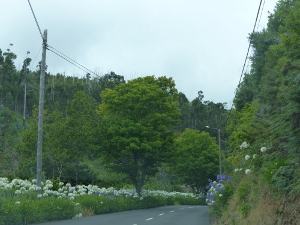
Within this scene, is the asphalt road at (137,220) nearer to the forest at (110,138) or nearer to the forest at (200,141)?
the forest at (200,141)

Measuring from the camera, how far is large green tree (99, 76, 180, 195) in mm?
40094

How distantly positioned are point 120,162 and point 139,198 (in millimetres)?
4005

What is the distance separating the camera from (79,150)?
1571 inches

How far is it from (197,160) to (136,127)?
30.1m

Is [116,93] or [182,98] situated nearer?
[116,93]

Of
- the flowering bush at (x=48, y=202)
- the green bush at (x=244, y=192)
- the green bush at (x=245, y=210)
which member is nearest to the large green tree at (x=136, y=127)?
the flowering bush at (x=48, y=202)

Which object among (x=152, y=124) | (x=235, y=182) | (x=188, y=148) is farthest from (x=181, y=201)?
(x=235, y=182)

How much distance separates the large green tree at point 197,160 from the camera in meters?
68.3

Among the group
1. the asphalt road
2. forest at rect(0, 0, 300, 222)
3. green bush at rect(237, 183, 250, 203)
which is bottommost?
the asphalt road

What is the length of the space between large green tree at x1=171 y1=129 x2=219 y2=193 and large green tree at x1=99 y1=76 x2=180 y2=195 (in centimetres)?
2434

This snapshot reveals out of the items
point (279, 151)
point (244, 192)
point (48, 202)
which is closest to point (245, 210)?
point (244, 192)

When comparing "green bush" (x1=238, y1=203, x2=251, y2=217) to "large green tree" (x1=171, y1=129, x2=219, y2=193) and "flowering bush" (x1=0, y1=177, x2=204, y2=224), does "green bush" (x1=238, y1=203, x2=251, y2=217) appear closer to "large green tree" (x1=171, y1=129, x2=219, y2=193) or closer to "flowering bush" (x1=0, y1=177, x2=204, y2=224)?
"flowering bush" (x1=0, y1=177, x2=204, y2=224)

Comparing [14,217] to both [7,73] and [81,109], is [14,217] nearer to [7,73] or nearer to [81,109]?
[81,109]

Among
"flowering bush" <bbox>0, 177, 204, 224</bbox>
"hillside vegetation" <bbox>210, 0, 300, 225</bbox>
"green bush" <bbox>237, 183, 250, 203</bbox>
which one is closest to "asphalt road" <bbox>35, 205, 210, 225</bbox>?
"flowering bush" <bbox>0, 177, 204, 224</bbox>
